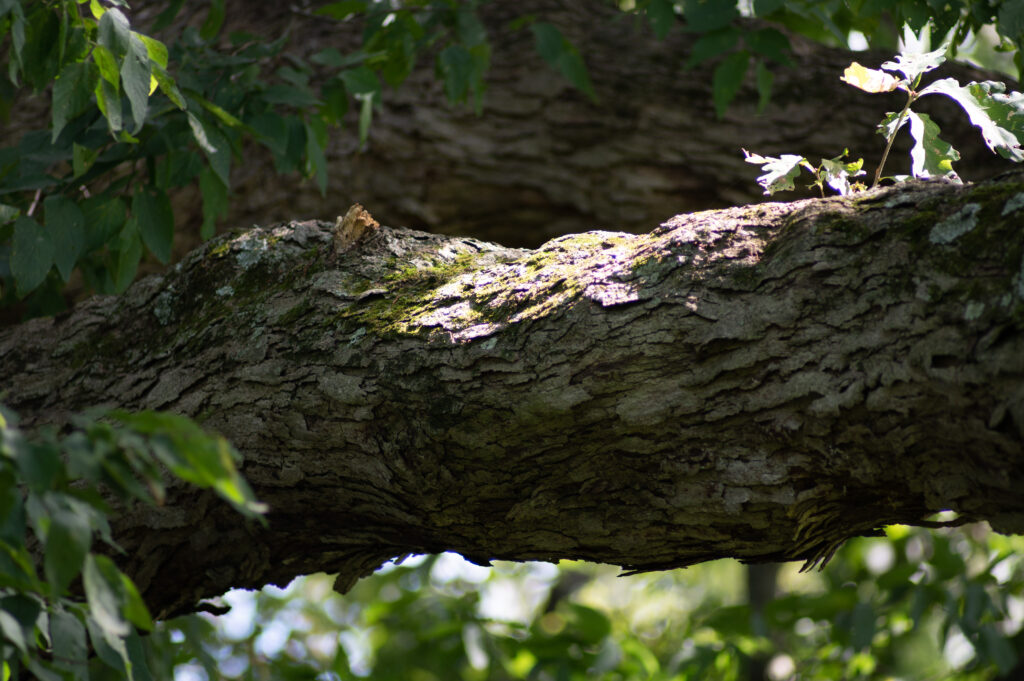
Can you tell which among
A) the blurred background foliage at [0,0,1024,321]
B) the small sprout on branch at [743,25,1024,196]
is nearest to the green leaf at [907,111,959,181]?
the small sprout on branch at [743,25,1024,196]

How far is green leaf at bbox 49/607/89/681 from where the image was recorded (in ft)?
4.06

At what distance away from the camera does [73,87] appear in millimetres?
1834

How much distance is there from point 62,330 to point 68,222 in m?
0.28

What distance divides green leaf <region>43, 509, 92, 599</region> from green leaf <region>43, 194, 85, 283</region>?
3.98 ft

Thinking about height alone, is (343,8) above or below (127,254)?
above

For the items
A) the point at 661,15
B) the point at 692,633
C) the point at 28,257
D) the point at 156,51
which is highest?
the point at 156,51

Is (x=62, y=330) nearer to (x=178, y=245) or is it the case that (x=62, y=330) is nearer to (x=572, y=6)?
(x=178, y=245)

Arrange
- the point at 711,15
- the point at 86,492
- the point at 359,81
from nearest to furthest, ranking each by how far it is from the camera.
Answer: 1. the point at 86,492
2. the point at 711,15
3. the point at 359,81

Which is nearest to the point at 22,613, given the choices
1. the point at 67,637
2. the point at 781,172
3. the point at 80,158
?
the point at 67,637

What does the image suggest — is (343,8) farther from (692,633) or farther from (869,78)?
(692,633)

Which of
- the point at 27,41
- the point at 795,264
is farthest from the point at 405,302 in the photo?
the point at 27,41

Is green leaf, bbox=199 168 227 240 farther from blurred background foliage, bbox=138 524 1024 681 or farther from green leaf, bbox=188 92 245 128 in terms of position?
blurred background foliage, bbox=138 524 1024 681

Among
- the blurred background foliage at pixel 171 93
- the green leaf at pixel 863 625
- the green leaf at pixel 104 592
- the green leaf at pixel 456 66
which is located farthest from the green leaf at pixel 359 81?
the green leaf at pixel 863 625

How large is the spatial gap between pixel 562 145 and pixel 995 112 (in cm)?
194
